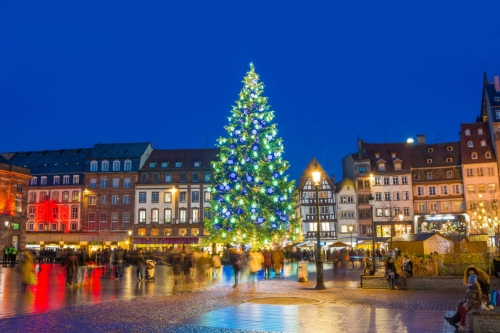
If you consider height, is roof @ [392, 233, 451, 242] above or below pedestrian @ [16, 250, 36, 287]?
above

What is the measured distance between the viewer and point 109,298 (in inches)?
739

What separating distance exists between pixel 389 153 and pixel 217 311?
2639 inches

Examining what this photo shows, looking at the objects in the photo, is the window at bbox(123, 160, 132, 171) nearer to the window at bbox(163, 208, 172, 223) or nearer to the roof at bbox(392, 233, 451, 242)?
A: the window at bbox(163, 208, 172, 223)

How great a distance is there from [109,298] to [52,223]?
220 feet

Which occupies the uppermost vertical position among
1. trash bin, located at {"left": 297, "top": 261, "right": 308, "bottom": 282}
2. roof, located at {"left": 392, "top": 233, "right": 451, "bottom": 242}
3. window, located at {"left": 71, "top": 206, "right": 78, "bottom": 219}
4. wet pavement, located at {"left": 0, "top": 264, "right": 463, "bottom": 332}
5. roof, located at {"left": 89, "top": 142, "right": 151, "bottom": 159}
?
roof, located at {"left": 89, "top": 142, "right": 151, "bottom": 159}

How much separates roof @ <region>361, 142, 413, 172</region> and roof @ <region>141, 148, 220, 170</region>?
23.2 meters

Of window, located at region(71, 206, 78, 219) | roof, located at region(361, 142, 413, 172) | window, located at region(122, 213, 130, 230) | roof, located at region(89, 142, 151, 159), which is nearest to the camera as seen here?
roof, located at region(361, 142, 413, 172)

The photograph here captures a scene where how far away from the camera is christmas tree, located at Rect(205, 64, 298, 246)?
4150 centimetres

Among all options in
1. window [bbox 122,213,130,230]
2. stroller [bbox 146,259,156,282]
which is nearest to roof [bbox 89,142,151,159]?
window [bbox 122,213,130,230]

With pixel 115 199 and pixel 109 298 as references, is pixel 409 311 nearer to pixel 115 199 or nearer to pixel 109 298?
pixel 109 298

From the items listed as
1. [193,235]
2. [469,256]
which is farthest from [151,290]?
[193,235]

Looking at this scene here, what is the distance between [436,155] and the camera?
76000 mm

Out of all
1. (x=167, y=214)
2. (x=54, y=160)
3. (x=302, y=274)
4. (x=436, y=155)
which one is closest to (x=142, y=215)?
(x=167, y=214)

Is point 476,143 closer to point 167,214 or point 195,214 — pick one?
point 195,214
